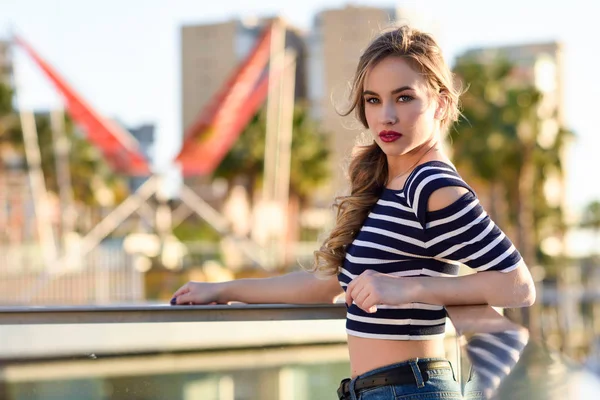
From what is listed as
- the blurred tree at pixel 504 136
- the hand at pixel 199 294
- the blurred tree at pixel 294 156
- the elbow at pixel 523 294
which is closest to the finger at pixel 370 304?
the elbow at pixel 523 294

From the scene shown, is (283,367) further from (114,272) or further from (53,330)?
(114,272)

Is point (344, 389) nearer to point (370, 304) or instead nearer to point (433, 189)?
point (370, 304)

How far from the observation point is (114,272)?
20.2 m

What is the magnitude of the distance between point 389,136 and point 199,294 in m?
0.74

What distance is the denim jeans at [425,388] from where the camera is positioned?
1904 mm

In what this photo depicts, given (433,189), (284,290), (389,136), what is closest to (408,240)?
(433,189)

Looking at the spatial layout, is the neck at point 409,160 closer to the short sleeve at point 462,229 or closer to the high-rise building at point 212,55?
the short sleeve at point 462,229

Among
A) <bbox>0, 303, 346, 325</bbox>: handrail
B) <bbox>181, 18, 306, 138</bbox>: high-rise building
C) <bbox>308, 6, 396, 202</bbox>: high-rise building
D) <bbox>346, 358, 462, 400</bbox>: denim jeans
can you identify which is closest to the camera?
<bbox>346, 358, 462, 400</bbox>: denim jeans

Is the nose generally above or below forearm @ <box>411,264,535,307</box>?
above

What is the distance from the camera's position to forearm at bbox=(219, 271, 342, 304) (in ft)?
7.80

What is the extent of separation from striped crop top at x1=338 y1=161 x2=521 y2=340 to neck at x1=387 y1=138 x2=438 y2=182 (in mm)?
68

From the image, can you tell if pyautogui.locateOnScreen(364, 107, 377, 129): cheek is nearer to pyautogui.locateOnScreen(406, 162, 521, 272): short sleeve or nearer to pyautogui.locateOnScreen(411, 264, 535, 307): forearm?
pyautogui.locateOnScreen(406, 162, 521, 272): short sleeve

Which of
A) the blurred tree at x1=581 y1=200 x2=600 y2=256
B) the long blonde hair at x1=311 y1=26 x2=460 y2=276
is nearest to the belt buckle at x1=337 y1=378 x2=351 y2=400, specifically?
the long blonde hair at x1=311 y1=26 x2=460 y2=276

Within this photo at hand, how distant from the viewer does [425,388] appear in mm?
1903
